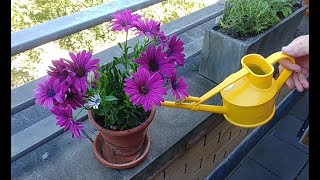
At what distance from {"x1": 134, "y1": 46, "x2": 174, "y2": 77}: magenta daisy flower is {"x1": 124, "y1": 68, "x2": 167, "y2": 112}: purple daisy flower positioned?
0.05 metres

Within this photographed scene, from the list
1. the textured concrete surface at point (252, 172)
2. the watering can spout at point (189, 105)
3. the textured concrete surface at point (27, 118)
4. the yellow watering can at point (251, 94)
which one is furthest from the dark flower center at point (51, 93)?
the textured concrete surface at point (252, 172)

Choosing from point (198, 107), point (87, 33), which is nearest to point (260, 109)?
point (198, 107)

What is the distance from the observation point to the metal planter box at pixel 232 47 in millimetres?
1456

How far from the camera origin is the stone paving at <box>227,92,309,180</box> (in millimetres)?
2156

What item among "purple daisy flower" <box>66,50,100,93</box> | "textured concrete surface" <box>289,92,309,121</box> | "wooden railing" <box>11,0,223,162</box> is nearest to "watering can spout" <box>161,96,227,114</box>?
"purple daisy flower" <box>66,50,100,93</box>

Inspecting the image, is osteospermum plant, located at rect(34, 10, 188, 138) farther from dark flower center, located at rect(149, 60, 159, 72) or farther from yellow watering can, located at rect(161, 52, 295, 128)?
yellow watering can, located at rect(161, 52, 295, 128)

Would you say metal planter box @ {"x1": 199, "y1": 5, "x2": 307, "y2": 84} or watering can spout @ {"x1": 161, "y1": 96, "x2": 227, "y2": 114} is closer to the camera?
watering can spout @ {"x1": 161, "y1": 96, "x2": 227, "y2": 114}

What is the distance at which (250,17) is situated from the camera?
1.49 meters

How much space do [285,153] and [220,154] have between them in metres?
0.60

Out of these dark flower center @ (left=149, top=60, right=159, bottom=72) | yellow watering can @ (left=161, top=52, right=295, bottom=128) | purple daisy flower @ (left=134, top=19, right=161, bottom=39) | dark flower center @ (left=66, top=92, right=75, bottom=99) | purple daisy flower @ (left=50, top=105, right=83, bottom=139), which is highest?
purple daisy flower @ (left=134, top=19, right=161, bottom=39)

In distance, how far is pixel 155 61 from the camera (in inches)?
38.3

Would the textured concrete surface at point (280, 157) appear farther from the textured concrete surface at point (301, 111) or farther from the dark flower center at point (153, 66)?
the dark flower center at point (153, 66)
